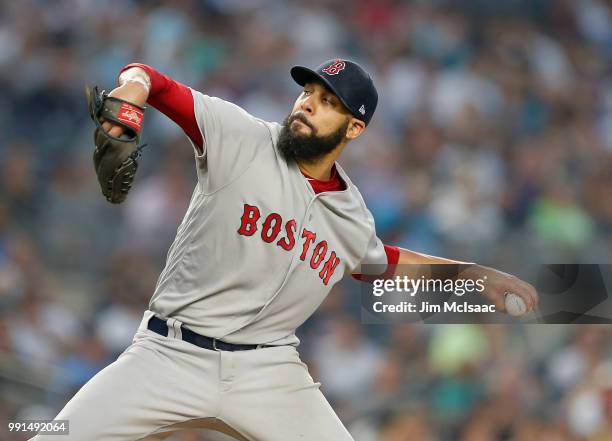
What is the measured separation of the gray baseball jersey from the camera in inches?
121

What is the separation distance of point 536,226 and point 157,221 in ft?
8.84

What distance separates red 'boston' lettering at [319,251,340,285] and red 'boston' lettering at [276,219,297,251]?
184 millimetres

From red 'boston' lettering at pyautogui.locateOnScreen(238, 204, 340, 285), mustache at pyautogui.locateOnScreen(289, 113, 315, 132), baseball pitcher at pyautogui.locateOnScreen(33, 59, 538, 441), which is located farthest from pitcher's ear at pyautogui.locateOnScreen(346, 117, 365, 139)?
red 'boston' lettering at pyautogui.locateOnScreen(238, 204, 340, 285)

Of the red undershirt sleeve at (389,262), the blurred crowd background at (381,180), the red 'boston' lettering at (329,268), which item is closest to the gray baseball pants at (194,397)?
the red 'boston' lettering at (329,268)

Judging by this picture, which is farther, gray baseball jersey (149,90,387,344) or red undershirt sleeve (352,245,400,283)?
red undershirt sleeve (352,245,400,283)

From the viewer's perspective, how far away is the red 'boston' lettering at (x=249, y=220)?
3082 mm

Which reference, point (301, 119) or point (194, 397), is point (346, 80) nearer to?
point (301, 119)

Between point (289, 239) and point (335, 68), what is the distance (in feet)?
1.99

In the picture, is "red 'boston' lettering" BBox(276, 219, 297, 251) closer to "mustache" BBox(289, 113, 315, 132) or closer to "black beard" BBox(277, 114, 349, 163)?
"black beard" BBox(277, 114, 349, 163)

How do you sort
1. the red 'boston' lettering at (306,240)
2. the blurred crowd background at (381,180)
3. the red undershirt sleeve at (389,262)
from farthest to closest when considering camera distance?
the blurred crowd background at (381,180)
the red undershirt sleeve at (389,262)
the red 'boston' lettering at (306,240)

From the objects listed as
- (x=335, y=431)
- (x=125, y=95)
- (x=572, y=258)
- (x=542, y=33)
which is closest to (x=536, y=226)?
(x=572, y=258)

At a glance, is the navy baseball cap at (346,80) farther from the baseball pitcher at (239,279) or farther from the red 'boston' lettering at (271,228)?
the red 'boston' lettering at (271,228)

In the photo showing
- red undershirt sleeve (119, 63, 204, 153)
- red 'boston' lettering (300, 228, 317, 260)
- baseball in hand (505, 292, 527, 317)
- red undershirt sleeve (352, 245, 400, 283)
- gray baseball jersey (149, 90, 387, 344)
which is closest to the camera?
red undershirt sleeve (119, 63, 204, 153)

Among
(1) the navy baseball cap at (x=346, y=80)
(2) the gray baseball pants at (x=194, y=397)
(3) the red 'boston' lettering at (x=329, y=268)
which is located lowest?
(2) the gray baseball pants at (x=194, y=397)
